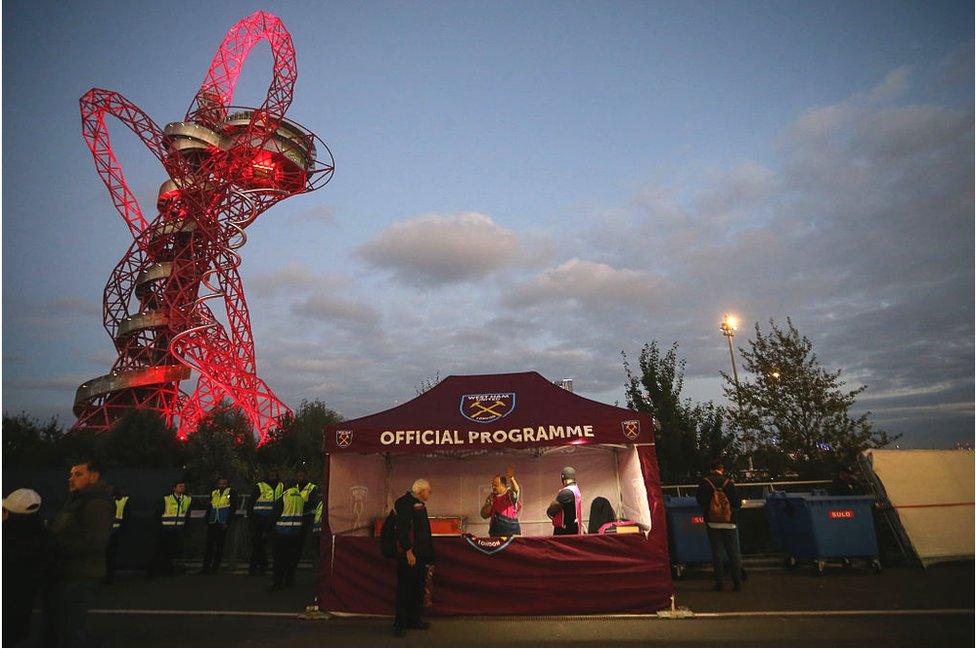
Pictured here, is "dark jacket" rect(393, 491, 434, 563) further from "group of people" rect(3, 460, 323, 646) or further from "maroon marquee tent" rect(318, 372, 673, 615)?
"group of people" rect(3, 460, 323, 646)

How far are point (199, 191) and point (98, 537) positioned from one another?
35.4 m

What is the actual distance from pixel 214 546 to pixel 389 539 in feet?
20.3

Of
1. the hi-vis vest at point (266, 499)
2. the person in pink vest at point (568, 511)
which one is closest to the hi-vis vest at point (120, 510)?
the hi-vis vest at point (266, 499)

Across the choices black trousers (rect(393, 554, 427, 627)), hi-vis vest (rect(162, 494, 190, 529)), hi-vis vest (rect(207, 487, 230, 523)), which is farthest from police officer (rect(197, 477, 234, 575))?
black trousers (rect(393, 554, 427, 627))

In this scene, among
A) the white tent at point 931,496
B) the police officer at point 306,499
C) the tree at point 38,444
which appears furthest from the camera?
the tree at point 38,444

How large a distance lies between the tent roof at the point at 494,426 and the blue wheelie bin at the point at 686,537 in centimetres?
291

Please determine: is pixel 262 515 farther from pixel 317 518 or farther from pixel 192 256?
pixel 192 256

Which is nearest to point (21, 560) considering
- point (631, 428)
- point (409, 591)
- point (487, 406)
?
point (409, 591)

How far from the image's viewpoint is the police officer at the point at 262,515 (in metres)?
9.48

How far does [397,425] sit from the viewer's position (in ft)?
23.5

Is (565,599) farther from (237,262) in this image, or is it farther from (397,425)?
(237,262)

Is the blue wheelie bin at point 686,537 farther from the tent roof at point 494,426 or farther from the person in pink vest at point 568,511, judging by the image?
the tent roof at point 494,426

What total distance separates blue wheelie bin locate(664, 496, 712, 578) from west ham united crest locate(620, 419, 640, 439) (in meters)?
2.76

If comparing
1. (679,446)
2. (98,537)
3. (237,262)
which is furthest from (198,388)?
(98,537)
